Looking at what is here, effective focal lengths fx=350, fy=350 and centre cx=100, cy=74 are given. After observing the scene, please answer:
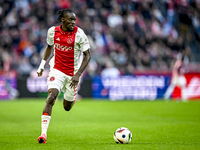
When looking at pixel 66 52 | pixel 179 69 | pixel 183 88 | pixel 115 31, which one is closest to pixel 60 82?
pixel 66 52

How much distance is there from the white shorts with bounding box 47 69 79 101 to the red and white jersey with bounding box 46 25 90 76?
11 centimetres

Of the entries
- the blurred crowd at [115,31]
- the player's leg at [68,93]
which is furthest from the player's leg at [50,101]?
the blurred crowd at [115,31]

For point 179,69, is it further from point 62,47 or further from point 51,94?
point 51,94

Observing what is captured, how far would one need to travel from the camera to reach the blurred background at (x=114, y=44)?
20938mm

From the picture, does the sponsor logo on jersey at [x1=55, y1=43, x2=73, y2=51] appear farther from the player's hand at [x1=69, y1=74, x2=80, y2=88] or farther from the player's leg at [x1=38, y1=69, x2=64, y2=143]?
the player's hand at [x1=69, y1=74, x2=80, y2=88]

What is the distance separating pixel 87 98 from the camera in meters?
21.2

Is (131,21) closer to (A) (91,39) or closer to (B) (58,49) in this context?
(A) (91,39)

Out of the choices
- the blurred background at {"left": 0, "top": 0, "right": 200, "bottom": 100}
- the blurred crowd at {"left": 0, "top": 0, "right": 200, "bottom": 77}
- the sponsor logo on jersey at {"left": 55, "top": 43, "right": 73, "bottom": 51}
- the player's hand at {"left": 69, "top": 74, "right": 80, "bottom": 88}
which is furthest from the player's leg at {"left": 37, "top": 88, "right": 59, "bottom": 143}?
the blurred crowd at {"left": 0, "top": 0, "right": 200, "bottom": 77}

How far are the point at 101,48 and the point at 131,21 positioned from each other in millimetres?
3620

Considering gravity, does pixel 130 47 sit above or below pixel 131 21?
below

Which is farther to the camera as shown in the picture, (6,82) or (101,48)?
(101,48)

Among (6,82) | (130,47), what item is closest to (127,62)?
(130,47)

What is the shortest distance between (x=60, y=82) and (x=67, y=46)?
767mm

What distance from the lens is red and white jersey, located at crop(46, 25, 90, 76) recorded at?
723cm
